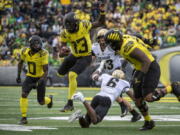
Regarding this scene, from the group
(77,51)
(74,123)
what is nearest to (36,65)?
(77,51)

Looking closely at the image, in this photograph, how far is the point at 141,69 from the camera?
9344 mm

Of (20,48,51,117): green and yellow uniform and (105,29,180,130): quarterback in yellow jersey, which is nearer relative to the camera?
(105,29,180,130): quarterback in yellow jersey

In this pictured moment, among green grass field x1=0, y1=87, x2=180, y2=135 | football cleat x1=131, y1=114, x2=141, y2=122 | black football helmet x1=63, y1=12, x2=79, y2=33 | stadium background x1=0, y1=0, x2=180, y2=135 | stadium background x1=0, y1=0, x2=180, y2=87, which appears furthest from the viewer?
stadium background x1=0, y1=0, x2=180, y2=87

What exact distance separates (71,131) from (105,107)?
641 millimetres

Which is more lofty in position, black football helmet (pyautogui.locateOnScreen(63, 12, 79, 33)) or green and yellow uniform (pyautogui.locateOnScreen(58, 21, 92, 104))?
black football helmet (pyautogui.locateOnScreen(63, 12, 79, 33))

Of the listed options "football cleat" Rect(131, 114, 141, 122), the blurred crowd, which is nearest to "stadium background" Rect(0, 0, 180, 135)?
the blurred crowd

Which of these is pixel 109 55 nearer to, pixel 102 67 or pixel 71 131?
pixel 102 67

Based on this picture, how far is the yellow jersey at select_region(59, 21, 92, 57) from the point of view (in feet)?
39.2

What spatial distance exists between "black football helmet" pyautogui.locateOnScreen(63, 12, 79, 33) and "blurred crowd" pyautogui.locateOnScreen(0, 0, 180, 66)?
12.1 m

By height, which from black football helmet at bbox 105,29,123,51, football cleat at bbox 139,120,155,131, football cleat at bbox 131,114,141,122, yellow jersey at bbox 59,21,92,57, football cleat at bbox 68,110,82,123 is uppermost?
black football helmet at bbox 105,29,123,51

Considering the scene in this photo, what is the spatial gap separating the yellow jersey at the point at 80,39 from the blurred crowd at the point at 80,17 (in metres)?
11.8

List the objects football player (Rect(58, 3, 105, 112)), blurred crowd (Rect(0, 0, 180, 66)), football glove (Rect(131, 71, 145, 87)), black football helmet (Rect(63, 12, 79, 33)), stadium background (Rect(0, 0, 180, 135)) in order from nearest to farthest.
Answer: football glove (Rect(131, 71, 145, 87)) → black football helmet (Rect(63, 12, 79, 33)) → football player (Rect(58, 3, 105, 112)) → stadium background (Rect(0, 0, 180, 135)) → blurred crowd (Rect(0, 0, 180, 66))

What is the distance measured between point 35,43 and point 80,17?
48.1ft

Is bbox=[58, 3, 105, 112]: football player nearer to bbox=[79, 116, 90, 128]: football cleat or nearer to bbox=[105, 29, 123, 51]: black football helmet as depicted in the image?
bbox=[79, 116, 90, 128]: football cleat
